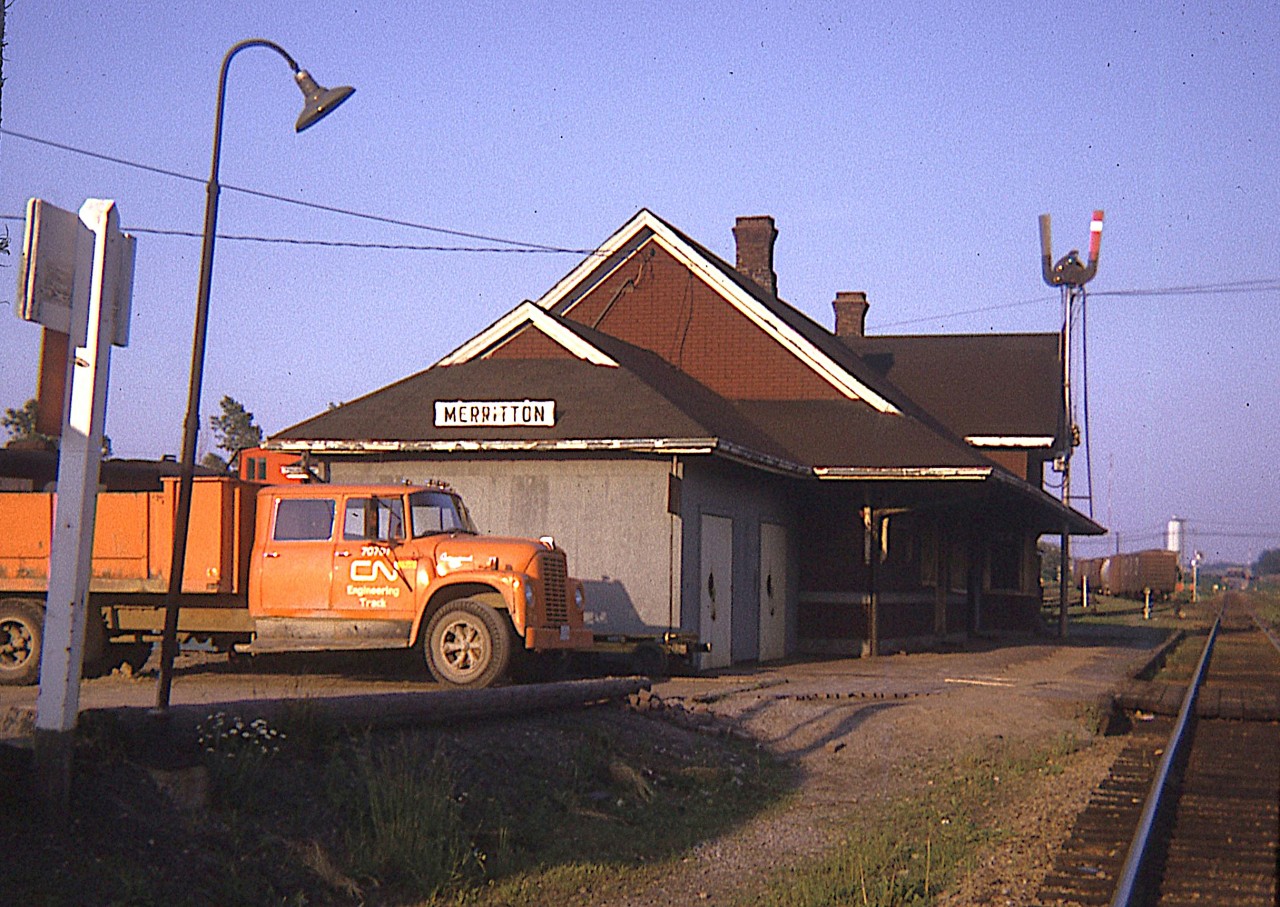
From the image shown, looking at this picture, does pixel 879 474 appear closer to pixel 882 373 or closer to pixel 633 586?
pixel 633 586

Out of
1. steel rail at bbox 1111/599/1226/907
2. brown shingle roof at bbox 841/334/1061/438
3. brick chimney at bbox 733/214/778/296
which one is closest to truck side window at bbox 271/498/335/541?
steel rail at bbox 1111/599/1226/907

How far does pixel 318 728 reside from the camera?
923cm

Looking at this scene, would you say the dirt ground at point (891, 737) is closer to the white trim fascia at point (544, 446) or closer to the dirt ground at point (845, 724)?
the dirt ground at point (845, 724)

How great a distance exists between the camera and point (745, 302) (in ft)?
95.0

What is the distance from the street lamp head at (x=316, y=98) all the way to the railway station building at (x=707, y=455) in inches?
286

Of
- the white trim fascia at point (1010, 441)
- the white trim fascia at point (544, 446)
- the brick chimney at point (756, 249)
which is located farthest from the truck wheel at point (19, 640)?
the white trim fascia at point (1010, 441)

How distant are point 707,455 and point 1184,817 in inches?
414

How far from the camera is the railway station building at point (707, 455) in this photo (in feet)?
69.2

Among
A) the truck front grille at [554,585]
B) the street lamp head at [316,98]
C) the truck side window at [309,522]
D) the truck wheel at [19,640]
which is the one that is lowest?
the truck wheel at [19,640]

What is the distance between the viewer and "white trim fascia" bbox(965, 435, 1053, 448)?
36.0 meters

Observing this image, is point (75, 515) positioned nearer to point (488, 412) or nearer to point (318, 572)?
point (318, 572)

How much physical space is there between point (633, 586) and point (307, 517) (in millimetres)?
6165

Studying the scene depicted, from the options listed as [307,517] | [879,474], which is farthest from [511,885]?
[879,474]

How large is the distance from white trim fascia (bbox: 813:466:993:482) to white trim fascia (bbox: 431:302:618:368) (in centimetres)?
426
